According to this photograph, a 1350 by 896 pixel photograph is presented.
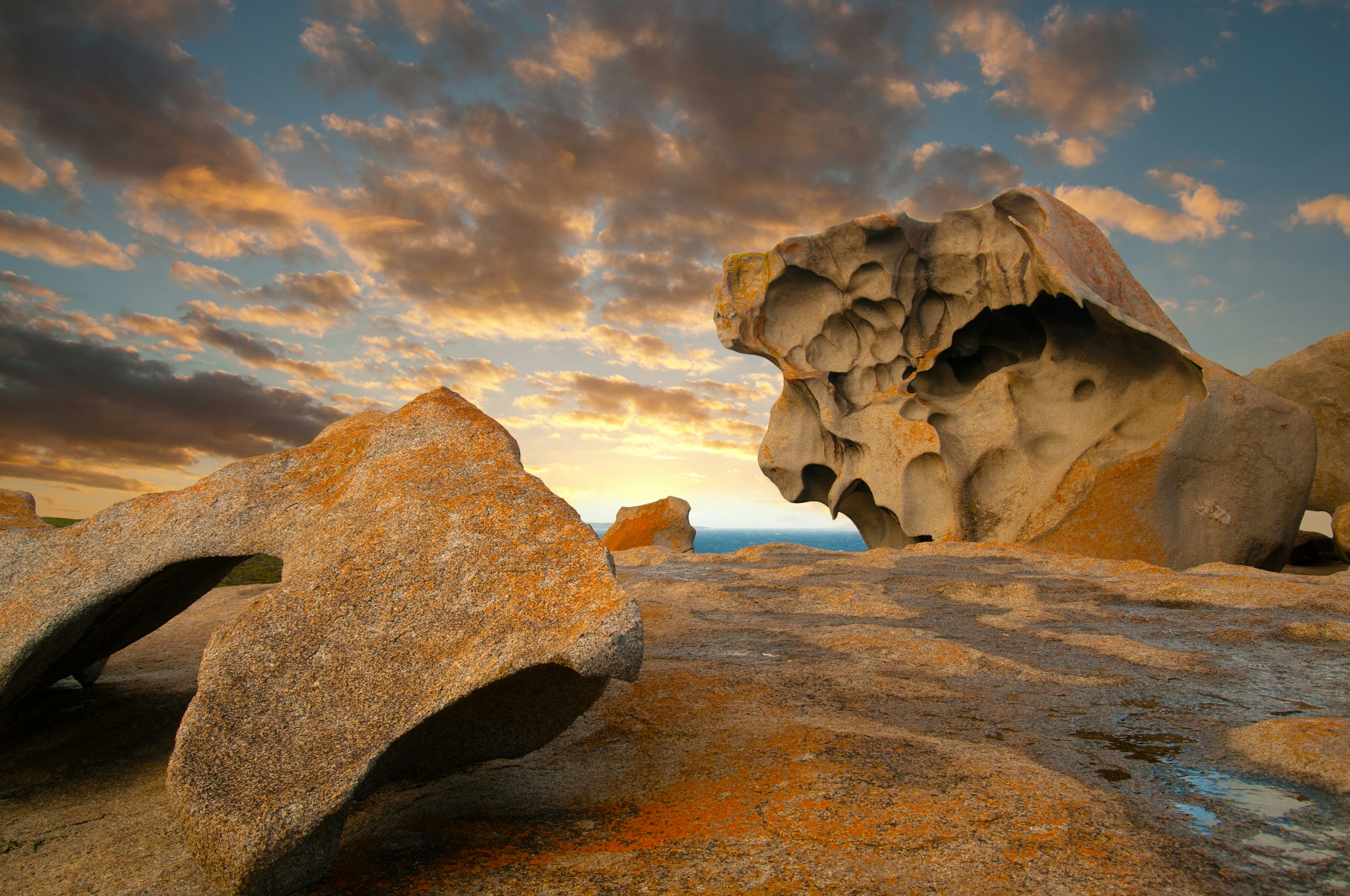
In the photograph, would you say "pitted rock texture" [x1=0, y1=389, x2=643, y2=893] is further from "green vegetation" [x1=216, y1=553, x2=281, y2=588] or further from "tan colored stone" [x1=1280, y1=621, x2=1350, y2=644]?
"green vegetation" [x1=216, y1=553, x2=281, y2=588]

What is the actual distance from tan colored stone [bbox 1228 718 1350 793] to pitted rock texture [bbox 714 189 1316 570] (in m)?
7.22

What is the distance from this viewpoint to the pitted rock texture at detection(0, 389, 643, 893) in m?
1.74

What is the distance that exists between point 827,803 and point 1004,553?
720 centimetres

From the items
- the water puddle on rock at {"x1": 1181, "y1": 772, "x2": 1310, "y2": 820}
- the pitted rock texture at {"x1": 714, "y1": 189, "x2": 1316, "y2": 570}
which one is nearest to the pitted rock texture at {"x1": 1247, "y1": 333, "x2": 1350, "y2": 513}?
the pitted rock texture at {"x1": 714, "y1": 189, "x2": 1316, "y2": 570}

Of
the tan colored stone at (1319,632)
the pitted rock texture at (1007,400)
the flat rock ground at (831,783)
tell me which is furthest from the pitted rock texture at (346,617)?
the pitted rock texture at (1007,400)

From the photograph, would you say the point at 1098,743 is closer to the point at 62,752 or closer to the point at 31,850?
the point at 31,850

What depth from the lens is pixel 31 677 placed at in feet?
8.87

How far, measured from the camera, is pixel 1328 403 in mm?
11359

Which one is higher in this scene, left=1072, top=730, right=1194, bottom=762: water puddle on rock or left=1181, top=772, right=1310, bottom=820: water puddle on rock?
left=1072, top=730, right=1194, bottom=762: water puddle on rock

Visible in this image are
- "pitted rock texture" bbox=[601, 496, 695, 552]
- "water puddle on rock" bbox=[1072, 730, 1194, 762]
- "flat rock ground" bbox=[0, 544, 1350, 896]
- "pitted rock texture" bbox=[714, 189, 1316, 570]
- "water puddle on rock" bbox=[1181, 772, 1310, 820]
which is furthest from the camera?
"pitted rock texture" bbox=[601, 496, 695, 552]

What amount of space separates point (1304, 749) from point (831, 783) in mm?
1497

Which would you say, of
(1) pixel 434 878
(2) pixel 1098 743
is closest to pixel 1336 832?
(2) pixel 1098 743

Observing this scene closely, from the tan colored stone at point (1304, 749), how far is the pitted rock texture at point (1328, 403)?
11022mm

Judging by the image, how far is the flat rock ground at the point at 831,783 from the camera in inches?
65.8
